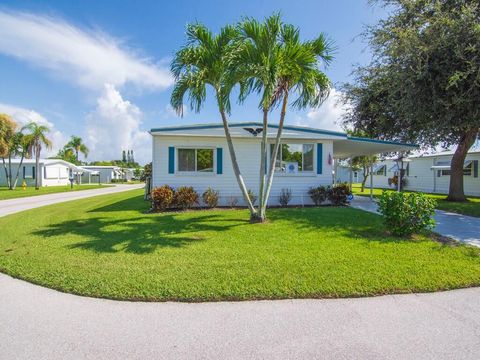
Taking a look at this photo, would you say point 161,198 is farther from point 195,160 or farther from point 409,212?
point 409,212

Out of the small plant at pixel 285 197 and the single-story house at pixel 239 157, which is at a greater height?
the single-story house at pixel 239 157

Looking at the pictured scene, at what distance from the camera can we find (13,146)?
76.5 ft

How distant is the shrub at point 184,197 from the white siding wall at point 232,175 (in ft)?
1.69

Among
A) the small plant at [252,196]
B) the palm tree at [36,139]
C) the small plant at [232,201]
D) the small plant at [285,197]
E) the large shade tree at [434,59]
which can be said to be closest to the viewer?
the large shade tree at [434,59]

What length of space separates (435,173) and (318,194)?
15.9 meters

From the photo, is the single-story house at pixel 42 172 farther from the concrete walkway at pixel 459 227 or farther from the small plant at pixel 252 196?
the concrete walkway at pixel 459 227

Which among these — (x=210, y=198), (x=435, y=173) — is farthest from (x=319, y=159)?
(x=435, y=173)

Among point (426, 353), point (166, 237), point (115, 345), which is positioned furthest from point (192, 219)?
point (426, 353)

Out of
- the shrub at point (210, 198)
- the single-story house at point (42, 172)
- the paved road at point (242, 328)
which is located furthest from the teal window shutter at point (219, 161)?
the single-story house at point (42, 172)

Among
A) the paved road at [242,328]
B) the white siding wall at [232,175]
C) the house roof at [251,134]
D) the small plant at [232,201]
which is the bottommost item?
the paved road at [242,328]

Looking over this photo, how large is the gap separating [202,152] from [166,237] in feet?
18.1

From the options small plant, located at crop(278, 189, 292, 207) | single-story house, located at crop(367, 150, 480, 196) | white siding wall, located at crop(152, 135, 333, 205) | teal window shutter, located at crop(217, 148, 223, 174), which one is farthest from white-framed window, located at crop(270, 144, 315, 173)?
Result: single-story house, located at crop(367, 150, 480, 196)

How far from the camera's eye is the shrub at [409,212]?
5992mm

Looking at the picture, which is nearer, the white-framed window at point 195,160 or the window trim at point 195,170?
the window trim at point 195,170
